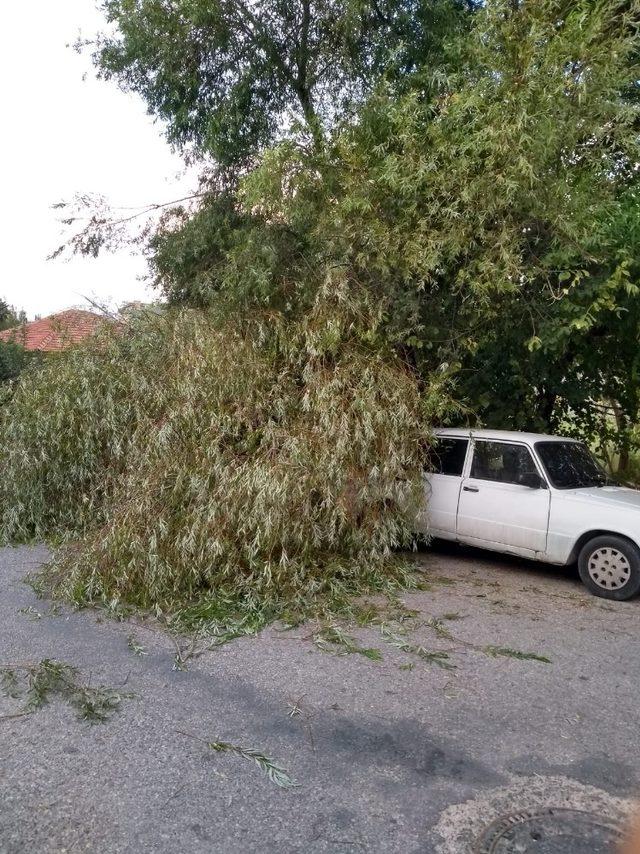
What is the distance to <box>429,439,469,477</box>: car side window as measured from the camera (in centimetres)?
752

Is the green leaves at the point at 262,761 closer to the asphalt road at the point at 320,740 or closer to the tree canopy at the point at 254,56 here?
the asphalt road at the point at 320,740

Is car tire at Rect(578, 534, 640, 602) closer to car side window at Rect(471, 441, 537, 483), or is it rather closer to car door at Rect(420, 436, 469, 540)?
car side window at Rect(471, 441, 537, 483)

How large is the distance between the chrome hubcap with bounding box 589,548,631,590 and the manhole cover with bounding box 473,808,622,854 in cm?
355

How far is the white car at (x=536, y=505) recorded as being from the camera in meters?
6.29

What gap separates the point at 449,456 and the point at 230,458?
8.24 ft

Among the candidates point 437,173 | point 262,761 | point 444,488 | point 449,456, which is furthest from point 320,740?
point 437,173

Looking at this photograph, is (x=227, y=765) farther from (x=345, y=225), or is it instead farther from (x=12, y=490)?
(x=12, y=490)

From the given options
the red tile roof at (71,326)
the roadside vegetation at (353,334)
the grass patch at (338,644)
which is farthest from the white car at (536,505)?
the red tile roof at (71,326)

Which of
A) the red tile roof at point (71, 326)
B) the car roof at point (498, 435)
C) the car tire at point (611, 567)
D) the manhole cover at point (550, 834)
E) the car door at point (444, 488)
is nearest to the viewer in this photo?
the manhole cover at point (550, 834)

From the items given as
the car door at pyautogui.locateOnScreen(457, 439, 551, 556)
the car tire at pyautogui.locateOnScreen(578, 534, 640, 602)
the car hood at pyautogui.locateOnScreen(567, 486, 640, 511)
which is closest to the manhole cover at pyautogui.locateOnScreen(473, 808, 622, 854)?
the car tire at pyautogui.locateOnScreen(578, 534, 640, 602)

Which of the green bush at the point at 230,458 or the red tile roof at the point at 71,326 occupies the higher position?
the red tile roof at the point at 71,326

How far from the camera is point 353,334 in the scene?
743 centimetres

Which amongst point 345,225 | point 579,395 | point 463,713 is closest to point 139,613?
point 463,713

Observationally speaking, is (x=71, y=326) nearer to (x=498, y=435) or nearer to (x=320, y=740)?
(x=498, y=435)
